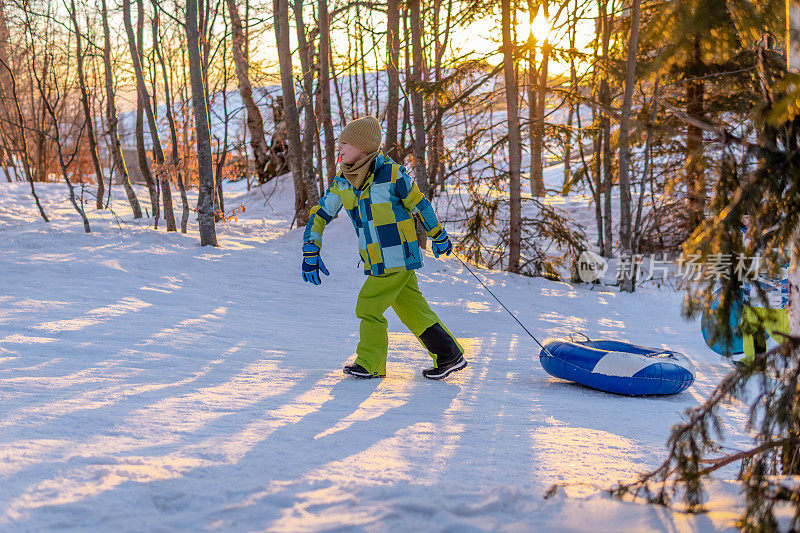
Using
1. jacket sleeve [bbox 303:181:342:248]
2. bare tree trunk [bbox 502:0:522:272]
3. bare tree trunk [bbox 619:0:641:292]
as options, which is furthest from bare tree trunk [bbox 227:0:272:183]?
jacket sleeve [bbox 303:181:342:248]

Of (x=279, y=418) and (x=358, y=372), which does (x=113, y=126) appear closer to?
(x=358, y=372)

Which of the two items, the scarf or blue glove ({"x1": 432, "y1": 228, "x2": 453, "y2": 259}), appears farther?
blue glove ({"x1": 432, "y1": 228, "x2": 453, "y2": 259})

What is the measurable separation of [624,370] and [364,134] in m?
2.30

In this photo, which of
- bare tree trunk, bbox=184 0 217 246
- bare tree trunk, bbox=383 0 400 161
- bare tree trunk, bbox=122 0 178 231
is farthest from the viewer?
bare tree trunk, bbox=122 0 178 231

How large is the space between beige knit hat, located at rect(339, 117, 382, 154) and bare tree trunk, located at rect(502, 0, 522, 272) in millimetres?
5709

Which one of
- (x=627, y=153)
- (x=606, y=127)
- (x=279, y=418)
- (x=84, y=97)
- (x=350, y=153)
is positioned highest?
(x=84, y=97)

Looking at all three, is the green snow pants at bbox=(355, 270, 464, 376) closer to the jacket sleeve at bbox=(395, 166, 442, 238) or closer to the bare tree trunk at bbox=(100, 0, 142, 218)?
the jacket sleeve at bbox=(395, 166, 442, 238)

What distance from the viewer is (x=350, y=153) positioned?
14.0ft

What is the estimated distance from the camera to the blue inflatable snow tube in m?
4.20

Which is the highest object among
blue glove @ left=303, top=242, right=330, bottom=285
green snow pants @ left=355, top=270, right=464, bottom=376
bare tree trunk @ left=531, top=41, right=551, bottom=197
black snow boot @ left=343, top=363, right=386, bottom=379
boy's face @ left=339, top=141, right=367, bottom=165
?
bare tree trunk @ left=531, top=41, right=551, bottom=197

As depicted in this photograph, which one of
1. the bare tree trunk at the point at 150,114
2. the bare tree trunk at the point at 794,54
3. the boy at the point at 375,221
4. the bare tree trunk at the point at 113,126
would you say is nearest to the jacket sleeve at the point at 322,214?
the boy at the point at 375,221

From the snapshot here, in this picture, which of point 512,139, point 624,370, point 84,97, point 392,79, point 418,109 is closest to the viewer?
point 624,370

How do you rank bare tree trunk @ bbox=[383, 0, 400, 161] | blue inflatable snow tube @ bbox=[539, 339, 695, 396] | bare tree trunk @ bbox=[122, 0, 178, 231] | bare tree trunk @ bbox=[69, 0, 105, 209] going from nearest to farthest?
blue inflatable snow tube @ bbox=[539, 339, 695, 396] → bare tree trunk @ bbox=[383, 0, 400, 161] → bare tree trunk @ bbox=[122, 0, 178, 231] → bare tree trunk @ bbox=[69, 0, 105, 209]

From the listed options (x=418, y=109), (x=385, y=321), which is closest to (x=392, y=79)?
(x=418, y=109)
